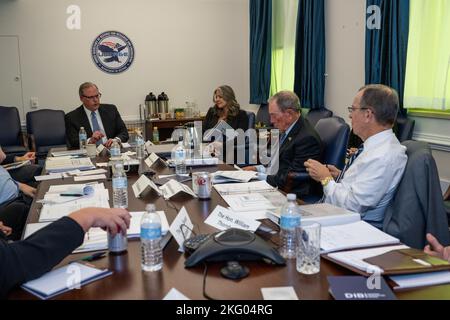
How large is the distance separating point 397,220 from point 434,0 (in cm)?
230

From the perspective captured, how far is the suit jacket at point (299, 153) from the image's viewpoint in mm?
2721

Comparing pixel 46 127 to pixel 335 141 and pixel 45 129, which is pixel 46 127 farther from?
pixel 335 141

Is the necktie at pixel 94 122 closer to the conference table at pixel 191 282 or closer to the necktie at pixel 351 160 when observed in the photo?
the necktie at pixel 351 160

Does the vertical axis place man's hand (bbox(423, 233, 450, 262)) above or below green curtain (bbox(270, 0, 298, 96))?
below

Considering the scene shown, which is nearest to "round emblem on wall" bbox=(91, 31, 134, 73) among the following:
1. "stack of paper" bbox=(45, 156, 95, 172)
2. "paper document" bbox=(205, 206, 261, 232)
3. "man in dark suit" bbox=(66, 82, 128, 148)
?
"man in dark suit" bbox=(66, 82, 128, 148)

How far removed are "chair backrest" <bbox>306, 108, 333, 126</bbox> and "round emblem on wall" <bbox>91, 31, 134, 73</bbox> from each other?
2.72 meters

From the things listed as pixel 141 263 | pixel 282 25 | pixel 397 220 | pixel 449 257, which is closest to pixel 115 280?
pixel 141 263

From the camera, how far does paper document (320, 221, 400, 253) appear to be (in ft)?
4.42

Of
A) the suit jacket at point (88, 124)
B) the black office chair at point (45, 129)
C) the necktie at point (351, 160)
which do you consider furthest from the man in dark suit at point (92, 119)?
the necktie at point (351, 160)

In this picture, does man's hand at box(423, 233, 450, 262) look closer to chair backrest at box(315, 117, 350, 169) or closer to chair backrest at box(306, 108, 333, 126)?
chair backrest at box(315, 117, 350, 169)

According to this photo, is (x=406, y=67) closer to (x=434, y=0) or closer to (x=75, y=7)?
(x=434, y=0)

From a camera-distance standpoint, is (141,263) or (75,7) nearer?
(141,263)

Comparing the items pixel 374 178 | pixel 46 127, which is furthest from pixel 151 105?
pixel 374 178

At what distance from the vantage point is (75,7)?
18.8 ft
